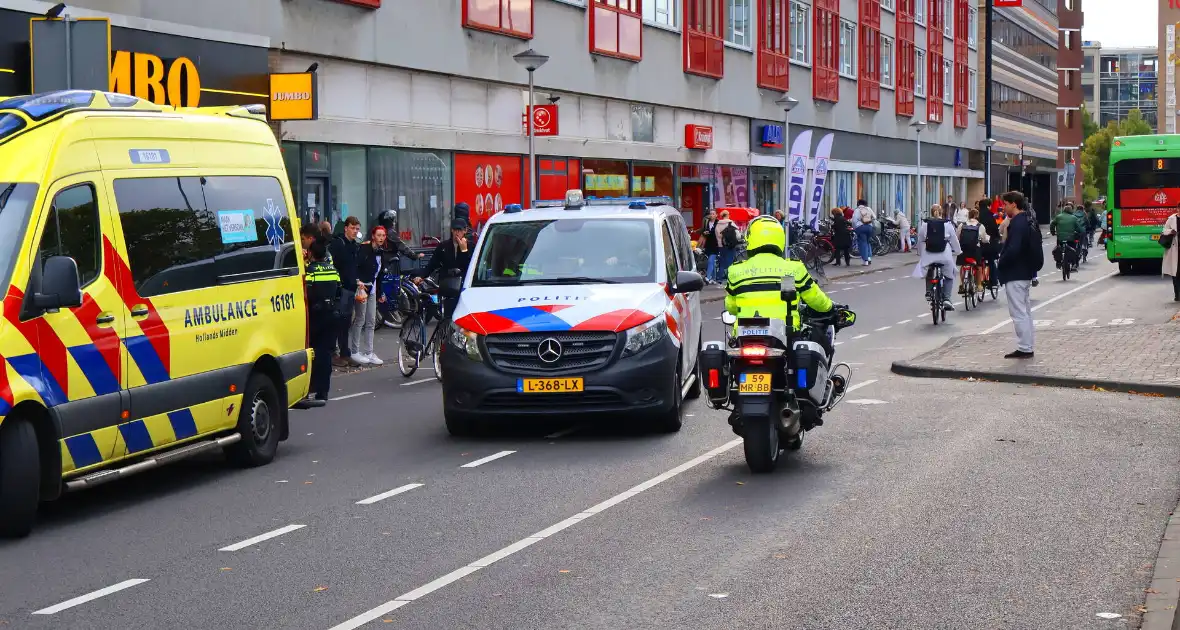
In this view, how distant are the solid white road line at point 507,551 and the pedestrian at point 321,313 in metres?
4.31

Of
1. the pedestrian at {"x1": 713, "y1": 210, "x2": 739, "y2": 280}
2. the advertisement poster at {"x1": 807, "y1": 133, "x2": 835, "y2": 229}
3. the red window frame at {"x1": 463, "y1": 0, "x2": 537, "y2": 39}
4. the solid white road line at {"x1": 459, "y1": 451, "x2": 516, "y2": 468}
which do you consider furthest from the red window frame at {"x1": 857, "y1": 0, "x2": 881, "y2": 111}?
the solid white road line at {"x1": 459, "y1": 451, "x2": 516, "y2": 468}

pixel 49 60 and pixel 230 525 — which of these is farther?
pixel 49 60

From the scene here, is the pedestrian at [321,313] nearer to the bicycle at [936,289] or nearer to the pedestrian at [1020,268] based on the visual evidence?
the pedestrian at [1020,268]

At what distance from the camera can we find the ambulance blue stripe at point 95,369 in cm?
941

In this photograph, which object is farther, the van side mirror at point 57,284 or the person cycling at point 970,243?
the person cycling at point 970,243

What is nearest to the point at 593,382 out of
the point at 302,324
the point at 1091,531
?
the point at 302,324

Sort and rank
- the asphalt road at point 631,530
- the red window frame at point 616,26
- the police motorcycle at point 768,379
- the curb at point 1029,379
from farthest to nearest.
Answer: the red window frame at point 616,26 → the curb at point 1029,379 → the police motorcycle at point 768,379 → the asphalt road at point 631,530

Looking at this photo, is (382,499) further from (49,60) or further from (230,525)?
(49,60)

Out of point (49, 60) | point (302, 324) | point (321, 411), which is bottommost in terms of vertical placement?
point (321, 411)

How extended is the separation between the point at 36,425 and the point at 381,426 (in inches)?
191

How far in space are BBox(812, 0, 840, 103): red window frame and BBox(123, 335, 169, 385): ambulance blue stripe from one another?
44.8 meters

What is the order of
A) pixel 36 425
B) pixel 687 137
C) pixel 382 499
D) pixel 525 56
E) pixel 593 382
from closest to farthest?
pixel 36 425
pixel 382 499
pixel 593 382
pixel 525 56
pixel 687 137

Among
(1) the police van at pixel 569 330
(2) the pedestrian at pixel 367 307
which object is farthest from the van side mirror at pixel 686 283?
(2) the pedestrian at pixel 367 307

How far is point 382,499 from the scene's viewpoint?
10.0 m
